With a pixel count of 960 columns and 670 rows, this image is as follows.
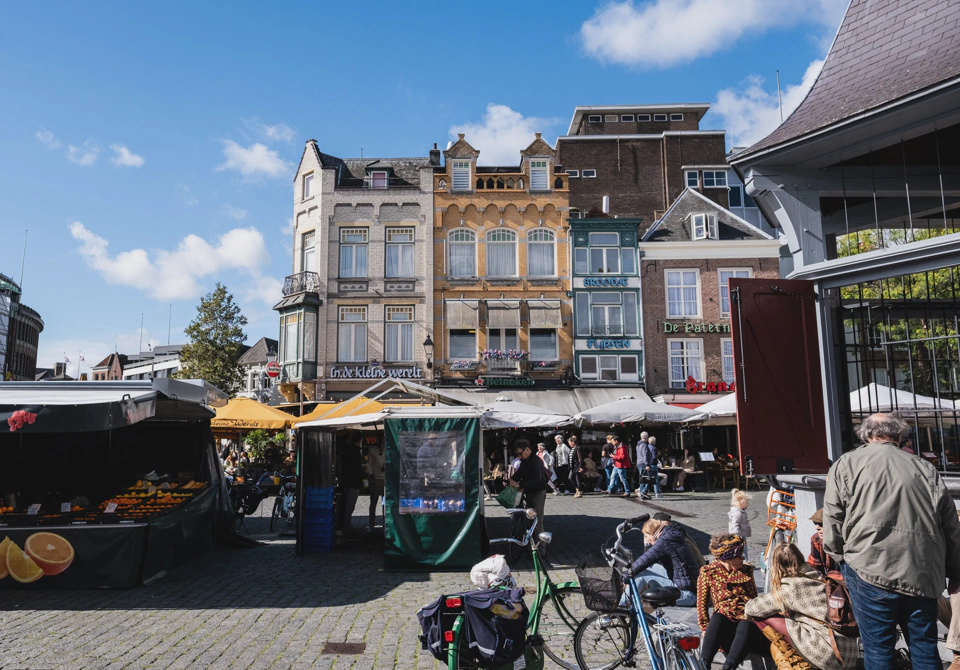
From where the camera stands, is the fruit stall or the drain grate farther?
the fruit stall

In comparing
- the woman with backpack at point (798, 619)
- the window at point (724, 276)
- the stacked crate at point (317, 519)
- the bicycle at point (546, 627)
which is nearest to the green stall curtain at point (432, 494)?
the stacked crate at point (317, 519)

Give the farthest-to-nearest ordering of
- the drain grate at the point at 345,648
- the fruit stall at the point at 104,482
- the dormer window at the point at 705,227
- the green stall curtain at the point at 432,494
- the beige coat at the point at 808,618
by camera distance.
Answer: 1. the dormer window at the point at 705,227
2. the green stall curtain at the point at 432,494
3. the fruit stall at the point at 104,482
4. the drain grate at the point at 345,648
5. the beige coat at the point at 808,618

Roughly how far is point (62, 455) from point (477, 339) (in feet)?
57.9

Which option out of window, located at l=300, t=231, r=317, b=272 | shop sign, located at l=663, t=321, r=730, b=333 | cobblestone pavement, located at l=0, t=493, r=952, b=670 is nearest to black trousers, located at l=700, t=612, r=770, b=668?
cobblestone pavement, located at l=0, t=493, r=952, b=670

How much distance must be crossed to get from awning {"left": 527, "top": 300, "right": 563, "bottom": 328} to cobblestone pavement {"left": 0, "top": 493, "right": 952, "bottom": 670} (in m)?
16.5

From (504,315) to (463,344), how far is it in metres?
1.98

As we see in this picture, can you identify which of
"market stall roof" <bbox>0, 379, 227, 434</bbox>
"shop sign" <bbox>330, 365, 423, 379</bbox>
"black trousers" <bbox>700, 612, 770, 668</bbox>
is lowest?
"black trousers" <bbox>700, 612, 770, 668</bbox>

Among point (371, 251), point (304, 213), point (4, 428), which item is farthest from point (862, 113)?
point (304, 213)

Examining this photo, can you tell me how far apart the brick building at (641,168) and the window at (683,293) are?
6.60 meters

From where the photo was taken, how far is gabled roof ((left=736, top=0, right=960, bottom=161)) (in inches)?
236

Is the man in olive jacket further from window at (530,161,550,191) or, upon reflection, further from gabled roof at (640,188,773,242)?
window at (530,161,550,191)

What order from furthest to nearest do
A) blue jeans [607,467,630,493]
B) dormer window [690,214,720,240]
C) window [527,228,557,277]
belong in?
window [527,228,557,277]
dormer window [690,214,720,240]
blue jeans [607,467,630,493]

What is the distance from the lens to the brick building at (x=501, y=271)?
27.3 metres

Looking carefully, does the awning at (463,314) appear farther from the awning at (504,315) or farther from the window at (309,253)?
the window at (309,253)
